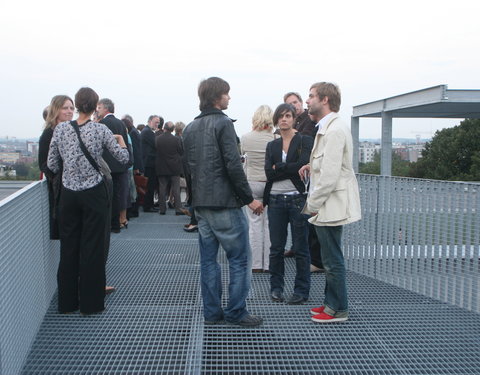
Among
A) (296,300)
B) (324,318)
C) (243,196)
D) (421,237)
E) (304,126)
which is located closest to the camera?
(243,196)

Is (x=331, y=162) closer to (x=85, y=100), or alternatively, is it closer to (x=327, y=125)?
(x=327, y=125)

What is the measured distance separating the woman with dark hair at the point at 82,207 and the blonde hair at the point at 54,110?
44 cm

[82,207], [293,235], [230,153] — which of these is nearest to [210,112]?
[230,153]

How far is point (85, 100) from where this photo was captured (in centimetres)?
417

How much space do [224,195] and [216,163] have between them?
240 mm

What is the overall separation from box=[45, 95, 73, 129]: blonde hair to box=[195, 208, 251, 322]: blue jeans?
1.65 meters

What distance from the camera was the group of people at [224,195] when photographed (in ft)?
12.3

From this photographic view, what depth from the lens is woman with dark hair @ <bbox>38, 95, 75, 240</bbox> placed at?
165 inches

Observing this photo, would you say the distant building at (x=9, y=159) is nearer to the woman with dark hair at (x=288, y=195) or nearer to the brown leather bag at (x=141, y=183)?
the brown leather bag at (x=141, y=183)

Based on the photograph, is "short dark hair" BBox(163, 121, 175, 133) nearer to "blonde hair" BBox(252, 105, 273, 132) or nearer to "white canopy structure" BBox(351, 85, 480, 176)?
"blonde hair" BBox(252, 105, 273, 132)

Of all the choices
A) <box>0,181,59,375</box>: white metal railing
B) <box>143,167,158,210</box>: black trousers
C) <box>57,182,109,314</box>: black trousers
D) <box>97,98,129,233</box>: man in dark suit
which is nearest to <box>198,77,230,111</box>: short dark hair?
<box>57,182,109,314</box>: black trousers

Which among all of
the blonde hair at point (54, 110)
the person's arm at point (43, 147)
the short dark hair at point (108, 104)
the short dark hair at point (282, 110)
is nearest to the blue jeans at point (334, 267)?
the short dark hair at point (282, 110)

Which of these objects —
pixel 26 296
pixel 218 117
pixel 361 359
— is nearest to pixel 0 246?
pixel 26 296

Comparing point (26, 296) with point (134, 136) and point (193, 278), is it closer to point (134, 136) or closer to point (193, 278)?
point (193, 278)
